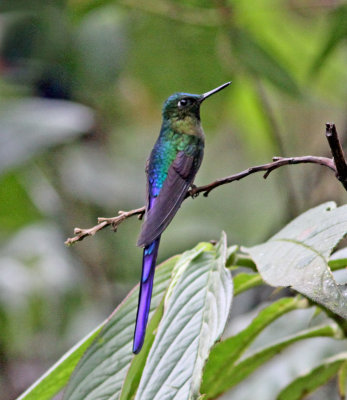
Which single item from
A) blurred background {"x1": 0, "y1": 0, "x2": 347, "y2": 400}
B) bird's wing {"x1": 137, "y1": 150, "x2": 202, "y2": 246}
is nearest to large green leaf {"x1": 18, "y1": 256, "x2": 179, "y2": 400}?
bird's wing {"x1": 137, "y1": 150, "x2": 202, "y2": 246}

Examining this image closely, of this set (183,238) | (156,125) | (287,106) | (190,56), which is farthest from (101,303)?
(287,106)

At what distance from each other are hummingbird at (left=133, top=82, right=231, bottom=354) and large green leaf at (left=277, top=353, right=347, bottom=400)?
482 mm

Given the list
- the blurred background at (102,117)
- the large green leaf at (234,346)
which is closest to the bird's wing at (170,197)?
the large green leaf at (234,346)

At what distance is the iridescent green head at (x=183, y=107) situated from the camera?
4.40 ft

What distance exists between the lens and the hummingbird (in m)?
0.94

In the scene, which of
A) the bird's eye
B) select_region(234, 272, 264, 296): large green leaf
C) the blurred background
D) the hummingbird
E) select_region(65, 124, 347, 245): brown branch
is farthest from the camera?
the blurred background

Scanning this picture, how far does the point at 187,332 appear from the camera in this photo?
2.92ft

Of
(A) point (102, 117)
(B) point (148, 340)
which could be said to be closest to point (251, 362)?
(B) point (148, 340)

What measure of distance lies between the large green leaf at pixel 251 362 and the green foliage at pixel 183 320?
0.48 feet

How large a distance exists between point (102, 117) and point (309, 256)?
2599mm

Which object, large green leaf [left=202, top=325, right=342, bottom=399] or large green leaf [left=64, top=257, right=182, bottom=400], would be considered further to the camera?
large green leaf [left=202, top=325, right=342, bottom=399]

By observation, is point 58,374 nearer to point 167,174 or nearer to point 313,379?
point 167,174

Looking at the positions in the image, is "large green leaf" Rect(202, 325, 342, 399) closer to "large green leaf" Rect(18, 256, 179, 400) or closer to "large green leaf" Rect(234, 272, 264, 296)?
"large green leaf" Rect(234, 272, 264, 296)

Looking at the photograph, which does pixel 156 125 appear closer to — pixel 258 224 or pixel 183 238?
pixel 258 224
